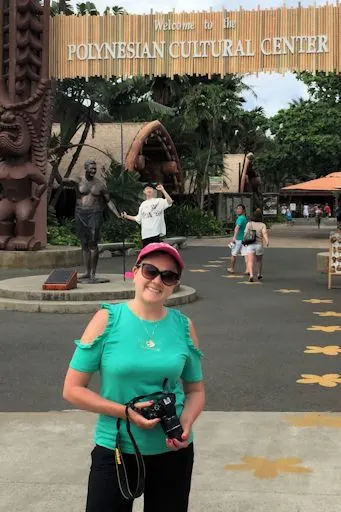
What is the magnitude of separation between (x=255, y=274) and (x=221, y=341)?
24.2 feet

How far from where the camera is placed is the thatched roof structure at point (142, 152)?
27.7m

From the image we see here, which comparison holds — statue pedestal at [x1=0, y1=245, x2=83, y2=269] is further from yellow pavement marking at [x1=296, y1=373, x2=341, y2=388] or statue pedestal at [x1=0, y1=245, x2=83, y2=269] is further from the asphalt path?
yellow pavement marking at [x1=296, y1=373, x2=341, y2=388]

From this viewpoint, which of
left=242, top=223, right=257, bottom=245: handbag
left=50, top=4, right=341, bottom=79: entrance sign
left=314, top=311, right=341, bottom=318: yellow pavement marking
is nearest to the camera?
left=314, top=311, right=341, bottom=318: yellow pavement marking

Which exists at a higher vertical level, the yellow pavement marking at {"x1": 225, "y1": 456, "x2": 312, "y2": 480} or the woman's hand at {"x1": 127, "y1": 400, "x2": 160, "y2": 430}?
the woman's hand at {"x1": 127, "y1": 400, "x2": 160, "y2": 430}

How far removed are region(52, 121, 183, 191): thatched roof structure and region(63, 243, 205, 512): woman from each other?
2444cm

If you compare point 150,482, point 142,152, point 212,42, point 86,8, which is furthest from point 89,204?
point 86,8

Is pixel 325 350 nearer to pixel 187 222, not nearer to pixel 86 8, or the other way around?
pixel 187 222

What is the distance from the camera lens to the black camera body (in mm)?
2154

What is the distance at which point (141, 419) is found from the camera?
7.09 feet

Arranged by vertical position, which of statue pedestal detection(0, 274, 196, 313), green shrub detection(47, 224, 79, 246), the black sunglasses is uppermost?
the black sunglasses

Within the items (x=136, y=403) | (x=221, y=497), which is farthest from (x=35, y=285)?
(x=136, y=403)

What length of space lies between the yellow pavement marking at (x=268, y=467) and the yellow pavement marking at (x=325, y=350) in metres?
3.31

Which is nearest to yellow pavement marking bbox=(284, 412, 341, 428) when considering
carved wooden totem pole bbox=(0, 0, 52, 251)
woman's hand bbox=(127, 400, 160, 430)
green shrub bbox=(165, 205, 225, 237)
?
woman's hand bbox=(127, 400, 160, 430)

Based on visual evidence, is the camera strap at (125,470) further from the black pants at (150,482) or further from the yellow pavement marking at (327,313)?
the yellow pavement marking at (327,313)
